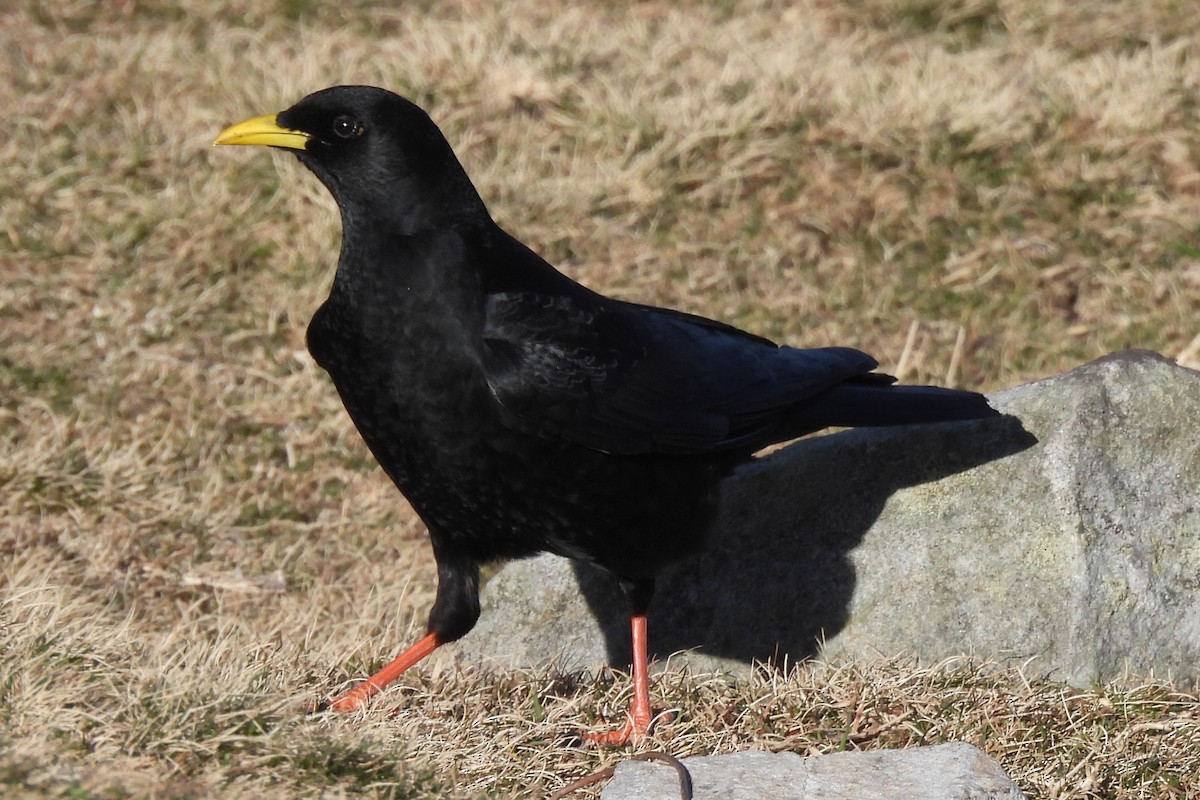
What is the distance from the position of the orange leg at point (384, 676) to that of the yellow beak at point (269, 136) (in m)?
1.40

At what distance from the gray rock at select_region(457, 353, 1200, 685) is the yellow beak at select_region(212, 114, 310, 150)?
151 cm

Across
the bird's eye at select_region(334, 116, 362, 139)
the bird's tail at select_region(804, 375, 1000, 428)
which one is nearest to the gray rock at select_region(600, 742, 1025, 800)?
the bird's tail at select_region(804, 375, 1000, 428)

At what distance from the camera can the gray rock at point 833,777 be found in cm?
321

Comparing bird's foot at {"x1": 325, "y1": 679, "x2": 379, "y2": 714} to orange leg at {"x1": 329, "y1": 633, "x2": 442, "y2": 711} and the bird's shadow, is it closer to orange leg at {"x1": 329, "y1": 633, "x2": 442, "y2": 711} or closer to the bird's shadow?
orange leg at {"x1": 329, "y1": 633, "x2": 442, "y2": 711}

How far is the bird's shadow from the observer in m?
4.53

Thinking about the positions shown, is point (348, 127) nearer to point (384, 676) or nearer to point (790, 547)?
point (384, 676)

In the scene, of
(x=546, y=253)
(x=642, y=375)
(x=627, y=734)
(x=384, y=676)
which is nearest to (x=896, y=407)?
(x=642, y=375)

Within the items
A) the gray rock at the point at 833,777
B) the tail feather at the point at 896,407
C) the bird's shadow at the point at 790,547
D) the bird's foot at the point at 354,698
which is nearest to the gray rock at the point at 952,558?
the bird's shadow at the point at 790,547

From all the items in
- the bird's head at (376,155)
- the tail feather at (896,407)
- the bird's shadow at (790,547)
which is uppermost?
the bird's head at (376,155)

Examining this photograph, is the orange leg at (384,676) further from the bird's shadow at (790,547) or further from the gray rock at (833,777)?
the gray rock at (833,777)

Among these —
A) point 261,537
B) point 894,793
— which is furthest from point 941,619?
point 261,537

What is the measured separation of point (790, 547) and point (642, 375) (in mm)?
820

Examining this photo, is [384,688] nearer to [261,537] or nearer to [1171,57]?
[261,537]

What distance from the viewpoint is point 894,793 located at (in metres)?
3.23
